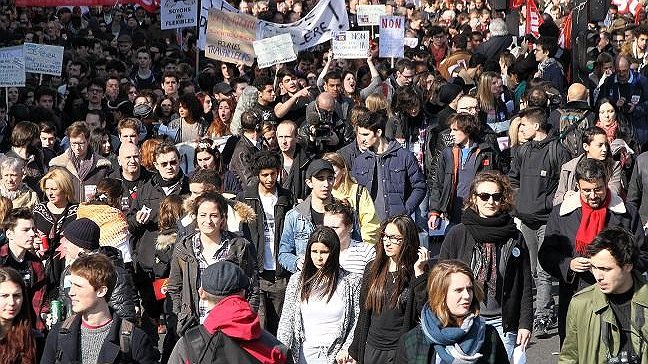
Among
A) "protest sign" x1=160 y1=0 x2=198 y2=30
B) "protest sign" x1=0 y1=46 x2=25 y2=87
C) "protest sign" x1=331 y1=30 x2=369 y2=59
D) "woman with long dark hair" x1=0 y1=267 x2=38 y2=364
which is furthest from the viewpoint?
"protest sign" x1=160 y1=0 x2=198 y2=30

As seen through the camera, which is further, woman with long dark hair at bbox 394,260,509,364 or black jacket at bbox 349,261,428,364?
black jacket at bbox 349,261,428,364

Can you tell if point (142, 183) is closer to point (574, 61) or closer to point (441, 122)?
point (441, 122)

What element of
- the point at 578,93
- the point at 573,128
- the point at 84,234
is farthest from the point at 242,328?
the point at 578,93

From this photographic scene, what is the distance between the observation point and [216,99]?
50.9 ft

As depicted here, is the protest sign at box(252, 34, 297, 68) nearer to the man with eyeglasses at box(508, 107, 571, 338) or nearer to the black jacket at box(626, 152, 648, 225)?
the man with eyeglasses at box(508, 107, 571, 338)

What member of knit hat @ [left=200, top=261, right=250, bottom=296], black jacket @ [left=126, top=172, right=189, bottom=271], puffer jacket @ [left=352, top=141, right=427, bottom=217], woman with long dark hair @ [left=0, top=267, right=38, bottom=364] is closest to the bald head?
puffer jacket @ [left=352, top=141, right=427, bottom=217]

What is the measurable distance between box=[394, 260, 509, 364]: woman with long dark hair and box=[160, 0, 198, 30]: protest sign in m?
13.6

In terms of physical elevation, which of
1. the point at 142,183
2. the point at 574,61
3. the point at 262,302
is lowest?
the point at 262,302

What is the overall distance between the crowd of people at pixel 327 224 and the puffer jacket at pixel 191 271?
0.01 meters

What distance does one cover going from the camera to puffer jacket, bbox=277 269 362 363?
759cm

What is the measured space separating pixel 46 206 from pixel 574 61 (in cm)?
850

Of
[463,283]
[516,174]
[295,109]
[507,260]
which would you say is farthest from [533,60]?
[463,283]

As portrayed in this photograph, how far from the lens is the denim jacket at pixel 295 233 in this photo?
29.0ft

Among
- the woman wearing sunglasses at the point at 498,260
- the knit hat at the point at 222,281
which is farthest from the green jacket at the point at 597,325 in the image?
the knit hat at the point at 222,281
